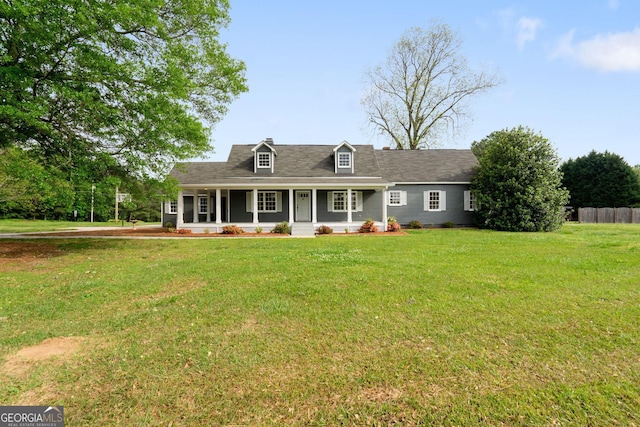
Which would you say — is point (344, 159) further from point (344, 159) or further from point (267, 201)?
point (267, 201)

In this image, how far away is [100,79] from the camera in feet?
34.7

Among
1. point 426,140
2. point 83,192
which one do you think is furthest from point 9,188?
point 426,140

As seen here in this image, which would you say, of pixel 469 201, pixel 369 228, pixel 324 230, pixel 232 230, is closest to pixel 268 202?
pixel 232 230

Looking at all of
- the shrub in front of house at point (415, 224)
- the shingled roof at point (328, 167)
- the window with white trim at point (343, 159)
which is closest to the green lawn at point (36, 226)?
the shingled roof at point (328, 167)

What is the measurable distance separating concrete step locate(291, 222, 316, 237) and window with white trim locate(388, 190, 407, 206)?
292 inches

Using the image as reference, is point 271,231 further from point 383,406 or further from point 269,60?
point 383,406

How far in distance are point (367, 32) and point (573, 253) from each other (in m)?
11.2

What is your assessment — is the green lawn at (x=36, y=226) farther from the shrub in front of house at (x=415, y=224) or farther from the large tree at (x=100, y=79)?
the shrub in front of house at (x=415, y=224)

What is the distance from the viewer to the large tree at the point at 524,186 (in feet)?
62.4

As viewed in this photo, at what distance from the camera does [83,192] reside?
10.9 metres

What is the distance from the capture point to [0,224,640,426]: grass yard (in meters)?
2.79

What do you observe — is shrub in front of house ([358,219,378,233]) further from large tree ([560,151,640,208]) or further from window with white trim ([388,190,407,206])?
large tree ([560,151,640,208])

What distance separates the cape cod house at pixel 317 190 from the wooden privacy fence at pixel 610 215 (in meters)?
15.8

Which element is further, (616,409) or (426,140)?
(426,140)
